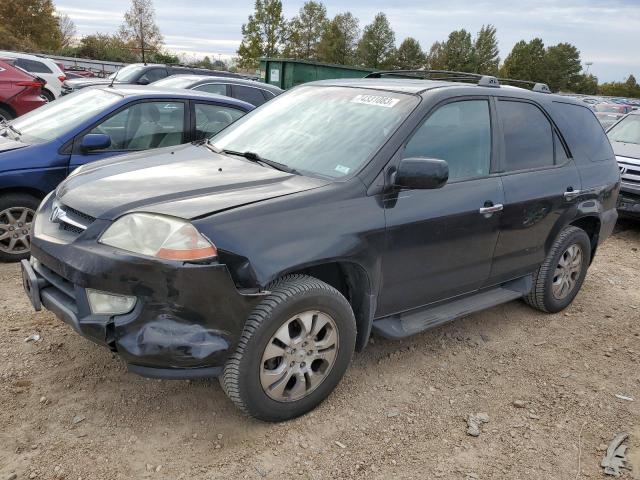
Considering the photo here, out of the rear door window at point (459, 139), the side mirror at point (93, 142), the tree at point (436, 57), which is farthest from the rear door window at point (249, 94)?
the tree at point (436, 57)

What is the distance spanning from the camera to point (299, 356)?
2.81 m

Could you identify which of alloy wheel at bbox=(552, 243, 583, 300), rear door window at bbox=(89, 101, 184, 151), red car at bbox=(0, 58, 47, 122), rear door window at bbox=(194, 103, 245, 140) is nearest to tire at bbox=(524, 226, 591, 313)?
alloy wheel at bbox=(552, 243, 583, 300)

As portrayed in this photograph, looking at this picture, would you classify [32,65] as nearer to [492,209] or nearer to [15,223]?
[15,223]

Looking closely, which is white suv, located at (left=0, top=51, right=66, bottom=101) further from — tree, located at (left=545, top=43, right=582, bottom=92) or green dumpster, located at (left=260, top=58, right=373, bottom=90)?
tree, located at (left=545, top=43, right=582, bottom=92)

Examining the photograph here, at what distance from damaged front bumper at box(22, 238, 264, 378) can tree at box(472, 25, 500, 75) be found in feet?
233

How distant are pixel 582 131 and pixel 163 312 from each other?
3.78 meters

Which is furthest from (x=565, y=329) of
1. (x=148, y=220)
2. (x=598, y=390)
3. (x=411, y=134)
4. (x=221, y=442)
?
(x=148, y=220)

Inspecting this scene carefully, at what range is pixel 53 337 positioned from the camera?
3.55 meters

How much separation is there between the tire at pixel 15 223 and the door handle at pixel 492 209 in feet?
11.9

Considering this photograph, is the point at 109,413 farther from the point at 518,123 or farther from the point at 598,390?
the point at 518,123

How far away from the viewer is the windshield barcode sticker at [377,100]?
339cm

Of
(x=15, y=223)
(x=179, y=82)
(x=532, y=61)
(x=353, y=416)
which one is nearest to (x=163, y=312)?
(x=353, y=416)

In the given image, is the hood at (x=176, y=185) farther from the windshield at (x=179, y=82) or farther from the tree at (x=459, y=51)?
the tree at (x=459, y=51)

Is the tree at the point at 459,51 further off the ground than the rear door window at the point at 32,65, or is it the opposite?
the tree at the point at 459,51
